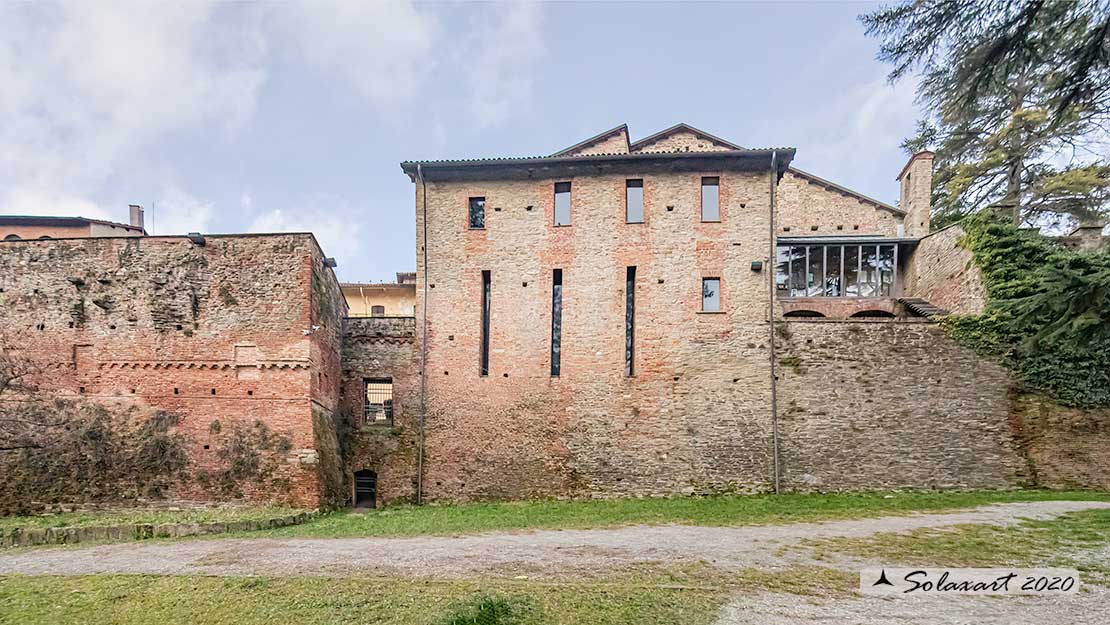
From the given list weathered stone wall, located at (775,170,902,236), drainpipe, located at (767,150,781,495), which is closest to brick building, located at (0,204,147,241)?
drainpipe, located at (767,150,781,495)

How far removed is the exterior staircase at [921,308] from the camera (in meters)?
14.9

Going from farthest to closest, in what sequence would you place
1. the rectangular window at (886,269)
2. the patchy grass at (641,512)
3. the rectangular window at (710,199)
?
1. the rectangular window at (886,269)
2. the rectangular window at (710,199)
3. the patchy grass at (641,512)

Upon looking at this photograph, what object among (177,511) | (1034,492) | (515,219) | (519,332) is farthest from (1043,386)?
(177,511)

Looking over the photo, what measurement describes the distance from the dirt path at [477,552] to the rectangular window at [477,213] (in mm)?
9290

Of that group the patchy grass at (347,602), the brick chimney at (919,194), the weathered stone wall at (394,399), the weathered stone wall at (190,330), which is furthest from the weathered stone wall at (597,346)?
the brick chimney at (919,194)

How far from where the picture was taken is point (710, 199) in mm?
14742

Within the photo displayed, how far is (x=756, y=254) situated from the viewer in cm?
1427

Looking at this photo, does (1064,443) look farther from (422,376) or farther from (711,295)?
(422,376)

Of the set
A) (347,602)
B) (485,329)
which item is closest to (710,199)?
(485,329)

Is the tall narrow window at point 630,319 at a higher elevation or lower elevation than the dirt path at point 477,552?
higher

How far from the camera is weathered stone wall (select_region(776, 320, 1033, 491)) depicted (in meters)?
13.0

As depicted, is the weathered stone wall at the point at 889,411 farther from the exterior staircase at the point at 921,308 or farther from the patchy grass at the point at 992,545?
the patchy grass at the point at 992,545

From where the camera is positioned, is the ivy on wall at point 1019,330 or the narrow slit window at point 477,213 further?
the narrow slit window at point 477,213

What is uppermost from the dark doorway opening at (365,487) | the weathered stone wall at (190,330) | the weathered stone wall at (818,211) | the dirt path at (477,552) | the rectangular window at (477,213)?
the weathered stone wall at (818,211)
